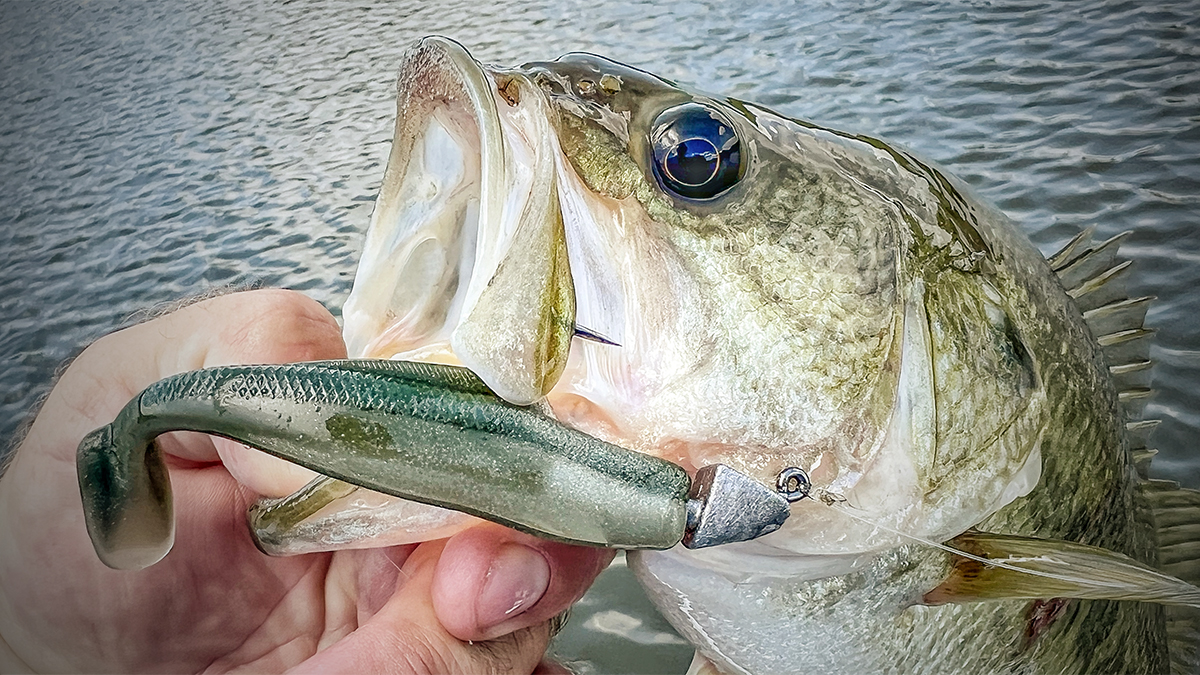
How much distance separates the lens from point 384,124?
190cm

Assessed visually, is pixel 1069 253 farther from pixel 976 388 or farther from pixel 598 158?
pixel 598 158

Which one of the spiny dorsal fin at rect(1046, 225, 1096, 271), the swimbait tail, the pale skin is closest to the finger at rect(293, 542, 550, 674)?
the pale skin

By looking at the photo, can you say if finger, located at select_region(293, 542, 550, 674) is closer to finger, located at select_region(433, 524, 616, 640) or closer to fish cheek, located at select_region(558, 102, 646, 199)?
finger, located at select_region(433, 524, 616, 640)

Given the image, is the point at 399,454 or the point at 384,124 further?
the point at 384,124

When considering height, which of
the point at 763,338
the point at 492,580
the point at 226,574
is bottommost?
the point at 226,574

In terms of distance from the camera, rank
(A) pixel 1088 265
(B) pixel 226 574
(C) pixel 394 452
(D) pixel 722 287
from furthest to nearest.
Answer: (A) pixel 1088 265, (B) pixel 226 574, (D) pixel 722 287, (C) pixel 394 452

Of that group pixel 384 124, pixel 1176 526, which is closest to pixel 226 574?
pixel 1176 526

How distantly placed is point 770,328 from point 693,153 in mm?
133

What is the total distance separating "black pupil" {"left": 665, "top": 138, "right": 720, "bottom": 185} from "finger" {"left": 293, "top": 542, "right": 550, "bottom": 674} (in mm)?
342

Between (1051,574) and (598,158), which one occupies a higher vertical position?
(598,158)

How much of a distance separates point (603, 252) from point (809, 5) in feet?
7.13

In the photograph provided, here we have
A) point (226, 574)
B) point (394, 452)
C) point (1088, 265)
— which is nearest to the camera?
point (394, 452)

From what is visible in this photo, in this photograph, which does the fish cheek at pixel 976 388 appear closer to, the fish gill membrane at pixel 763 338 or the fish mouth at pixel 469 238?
the fish gill membrane at pixel 763 338

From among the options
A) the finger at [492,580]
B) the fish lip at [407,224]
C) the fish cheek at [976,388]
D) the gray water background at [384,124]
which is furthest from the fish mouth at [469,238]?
the gray water background at [384,124]
